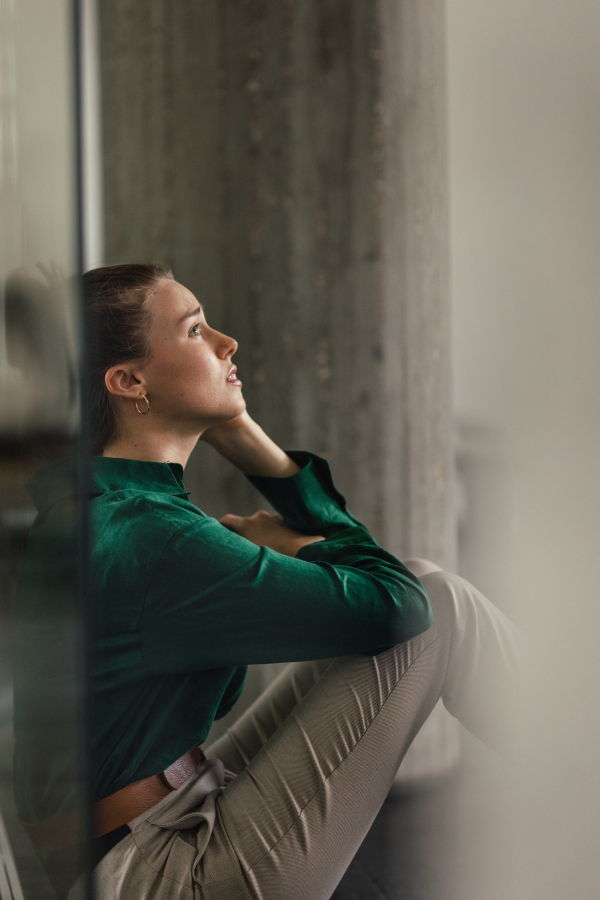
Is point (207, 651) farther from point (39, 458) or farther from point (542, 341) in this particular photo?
point (542, 341)

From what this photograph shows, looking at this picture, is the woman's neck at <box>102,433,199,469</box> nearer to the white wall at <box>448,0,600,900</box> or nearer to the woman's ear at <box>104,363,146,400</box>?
the woman's ear at <box>104,363,146,400</box>

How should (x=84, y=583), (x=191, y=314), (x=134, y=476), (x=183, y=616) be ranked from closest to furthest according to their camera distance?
(x=84, y=583)
(x=183, y=616)
(x=134, y=476)
(x=191, y=314)

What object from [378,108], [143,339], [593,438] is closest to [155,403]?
[143,339]

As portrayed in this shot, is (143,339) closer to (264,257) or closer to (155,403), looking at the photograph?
(155,403)

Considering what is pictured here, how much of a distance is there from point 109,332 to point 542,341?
2.93ft

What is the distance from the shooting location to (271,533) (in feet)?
3.96

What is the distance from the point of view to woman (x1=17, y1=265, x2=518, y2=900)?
2.66ft

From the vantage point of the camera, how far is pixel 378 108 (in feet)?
5.57

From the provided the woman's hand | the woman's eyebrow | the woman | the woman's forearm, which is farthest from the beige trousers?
the woman's eyebrow

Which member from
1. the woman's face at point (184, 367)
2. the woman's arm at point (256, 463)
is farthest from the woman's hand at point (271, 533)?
the woman's face at point (184, 367)

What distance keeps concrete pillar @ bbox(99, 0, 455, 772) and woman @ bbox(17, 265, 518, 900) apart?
0.71 meters

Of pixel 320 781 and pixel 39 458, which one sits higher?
pixel 39 458

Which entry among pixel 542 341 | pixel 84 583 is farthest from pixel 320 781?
pixel 542 341

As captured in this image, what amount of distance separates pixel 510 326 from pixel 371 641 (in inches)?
39.4
